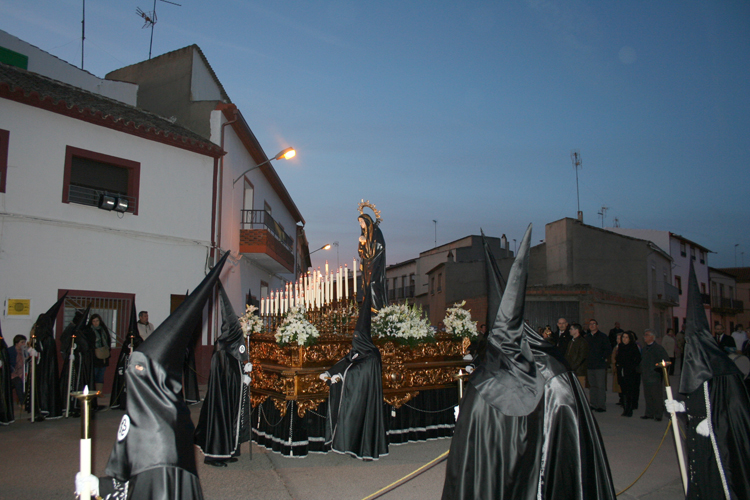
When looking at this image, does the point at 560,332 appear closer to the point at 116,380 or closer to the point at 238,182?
the point at 116,380

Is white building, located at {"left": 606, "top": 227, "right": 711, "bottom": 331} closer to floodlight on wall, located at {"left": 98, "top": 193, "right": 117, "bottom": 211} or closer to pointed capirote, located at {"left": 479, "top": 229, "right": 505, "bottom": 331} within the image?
floodlight on wall, located at {"left": 98, "top": 193, "right": 117, "bottom": 211}

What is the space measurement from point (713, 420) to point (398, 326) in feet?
14.5

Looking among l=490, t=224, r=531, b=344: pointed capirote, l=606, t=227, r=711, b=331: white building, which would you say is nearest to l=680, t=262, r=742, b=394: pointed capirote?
l=490, t=224, r=531, b=344: pointed capirote

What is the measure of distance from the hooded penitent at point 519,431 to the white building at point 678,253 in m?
39.1

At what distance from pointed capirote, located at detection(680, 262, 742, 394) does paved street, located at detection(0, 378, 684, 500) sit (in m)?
1.69

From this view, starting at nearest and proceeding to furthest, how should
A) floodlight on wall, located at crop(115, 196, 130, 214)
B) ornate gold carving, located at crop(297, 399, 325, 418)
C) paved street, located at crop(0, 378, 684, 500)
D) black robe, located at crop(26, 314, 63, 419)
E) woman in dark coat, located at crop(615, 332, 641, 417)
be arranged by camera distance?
paved street, located at crop(0, 378, 684, 500) → ornate gold carving, located at crop(297, 399, 325, 418) → black robe, located at crop(26, 314, 63, 419) → woman in dark coat, located at crop(615, 332, 641, 417) → floodlight on wall, located at crop(115, 196, 130, 214)

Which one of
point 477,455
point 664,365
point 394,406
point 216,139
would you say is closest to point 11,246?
point 216,139

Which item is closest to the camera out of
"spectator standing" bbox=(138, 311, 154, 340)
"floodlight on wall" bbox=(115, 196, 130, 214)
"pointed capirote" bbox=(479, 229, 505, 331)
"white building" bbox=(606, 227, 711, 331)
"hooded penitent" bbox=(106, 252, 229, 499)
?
"hooded penitent" bbox=(106, 252, 229, 499)

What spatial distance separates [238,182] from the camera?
61.5 ft

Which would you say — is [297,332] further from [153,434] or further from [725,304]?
[725,304]

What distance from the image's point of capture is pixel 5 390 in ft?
31.8

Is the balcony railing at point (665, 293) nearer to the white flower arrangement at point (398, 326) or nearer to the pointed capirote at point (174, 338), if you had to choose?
the white flower arrangement at point (398, 326)

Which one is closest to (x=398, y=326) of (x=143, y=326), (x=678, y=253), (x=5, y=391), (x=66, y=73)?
(x=5, y=391)

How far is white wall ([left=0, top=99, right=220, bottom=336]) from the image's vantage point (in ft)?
40.5
